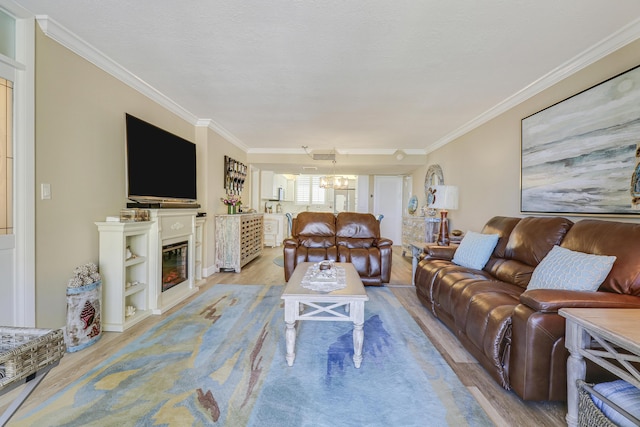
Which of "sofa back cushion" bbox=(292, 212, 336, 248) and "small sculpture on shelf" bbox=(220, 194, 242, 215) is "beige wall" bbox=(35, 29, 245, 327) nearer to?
"small sculpture on shelf" bbox=(220, 194, 242, 215)

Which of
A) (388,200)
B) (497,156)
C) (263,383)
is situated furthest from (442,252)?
(388,200)

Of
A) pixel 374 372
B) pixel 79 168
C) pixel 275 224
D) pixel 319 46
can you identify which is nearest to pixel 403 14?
pixel 319 46

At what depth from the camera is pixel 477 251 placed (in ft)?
9.09

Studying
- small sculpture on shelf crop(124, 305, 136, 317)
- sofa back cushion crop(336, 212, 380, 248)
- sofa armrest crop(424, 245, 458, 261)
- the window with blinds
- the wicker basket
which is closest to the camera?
the wicker basket

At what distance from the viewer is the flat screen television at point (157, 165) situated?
266 centimetres

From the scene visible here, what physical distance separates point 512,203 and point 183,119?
4409 mm

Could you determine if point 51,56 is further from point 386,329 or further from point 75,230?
point 386,329

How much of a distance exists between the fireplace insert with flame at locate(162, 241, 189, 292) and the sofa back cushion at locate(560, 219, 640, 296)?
3.68 metres

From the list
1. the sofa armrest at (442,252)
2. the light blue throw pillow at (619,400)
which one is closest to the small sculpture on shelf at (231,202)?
the sofa armrest at (442,252)

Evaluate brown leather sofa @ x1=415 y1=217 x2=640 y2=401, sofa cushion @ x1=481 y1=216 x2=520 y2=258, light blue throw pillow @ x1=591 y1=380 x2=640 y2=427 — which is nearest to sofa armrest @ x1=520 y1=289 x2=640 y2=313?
brown leather sofa @ x1=415 y1=217 x2=640 y2=401

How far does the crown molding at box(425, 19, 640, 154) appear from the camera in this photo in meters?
1.92

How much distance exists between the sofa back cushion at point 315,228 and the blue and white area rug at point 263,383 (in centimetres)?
174

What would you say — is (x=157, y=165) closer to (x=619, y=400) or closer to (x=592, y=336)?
(x=592, y=336)

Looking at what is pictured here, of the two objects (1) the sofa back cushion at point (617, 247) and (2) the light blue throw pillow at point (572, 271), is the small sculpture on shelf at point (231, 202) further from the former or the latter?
(1) the sofa back cushion at point (617, 247)
